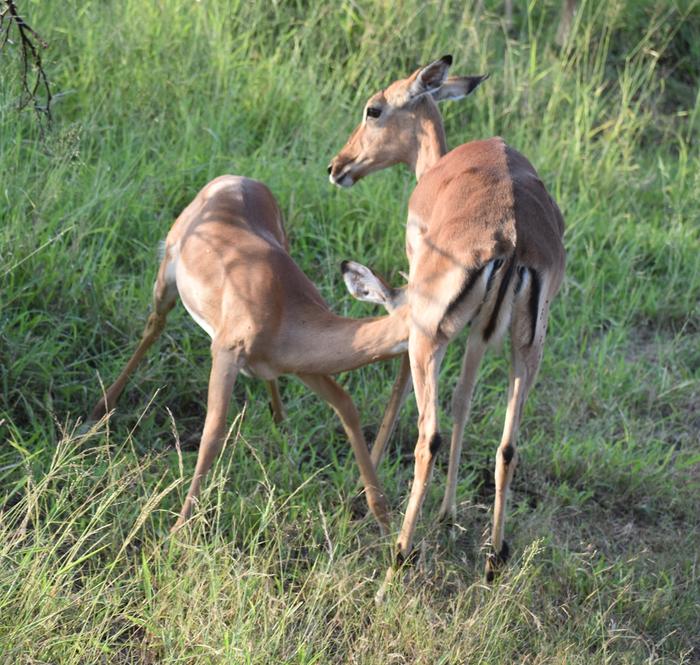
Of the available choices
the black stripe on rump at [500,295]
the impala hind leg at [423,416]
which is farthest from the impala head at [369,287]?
the black stripe on rump at [500,295]

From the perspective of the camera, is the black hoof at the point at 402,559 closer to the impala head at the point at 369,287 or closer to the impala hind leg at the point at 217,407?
the impala hind leg at the point at 217,407

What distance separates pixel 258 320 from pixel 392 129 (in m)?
1.35

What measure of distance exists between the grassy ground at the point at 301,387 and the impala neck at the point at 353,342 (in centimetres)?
38

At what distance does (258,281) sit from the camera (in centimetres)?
412

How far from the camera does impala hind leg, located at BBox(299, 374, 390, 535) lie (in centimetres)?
414

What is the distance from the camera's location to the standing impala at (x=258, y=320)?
3.88m

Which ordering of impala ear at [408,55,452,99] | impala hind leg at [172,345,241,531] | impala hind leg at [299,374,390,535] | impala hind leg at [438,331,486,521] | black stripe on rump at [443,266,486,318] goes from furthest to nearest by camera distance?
impala ear at [408,55,452,99]
impala hind leg at [438,331,486,521]
impala hind leg at [299,374,390,535]
impala hind leg at [172,345,241,531]
black stripe on rump at [443,266,486,318]

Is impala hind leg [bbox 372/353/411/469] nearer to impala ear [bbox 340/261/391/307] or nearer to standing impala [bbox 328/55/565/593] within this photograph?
standing impala [bbox 328/55/565/593]

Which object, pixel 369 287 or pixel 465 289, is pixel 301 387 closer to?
pixel 369 287

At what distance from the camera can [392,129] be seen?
5020 mm

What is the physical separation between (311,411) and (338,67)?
238cm

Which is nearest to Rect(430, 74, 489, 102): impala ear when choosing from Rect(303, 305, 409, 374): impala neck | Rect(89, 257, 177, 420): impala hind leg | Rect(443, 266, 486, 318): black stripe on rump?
Rect(89, 257, 177, 420): impala hind leg

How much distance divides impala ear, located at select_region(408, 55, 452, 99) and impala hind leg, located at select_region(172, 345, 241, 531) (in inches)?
60.2

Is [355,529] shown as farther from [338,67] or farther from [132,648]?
[338,67]
